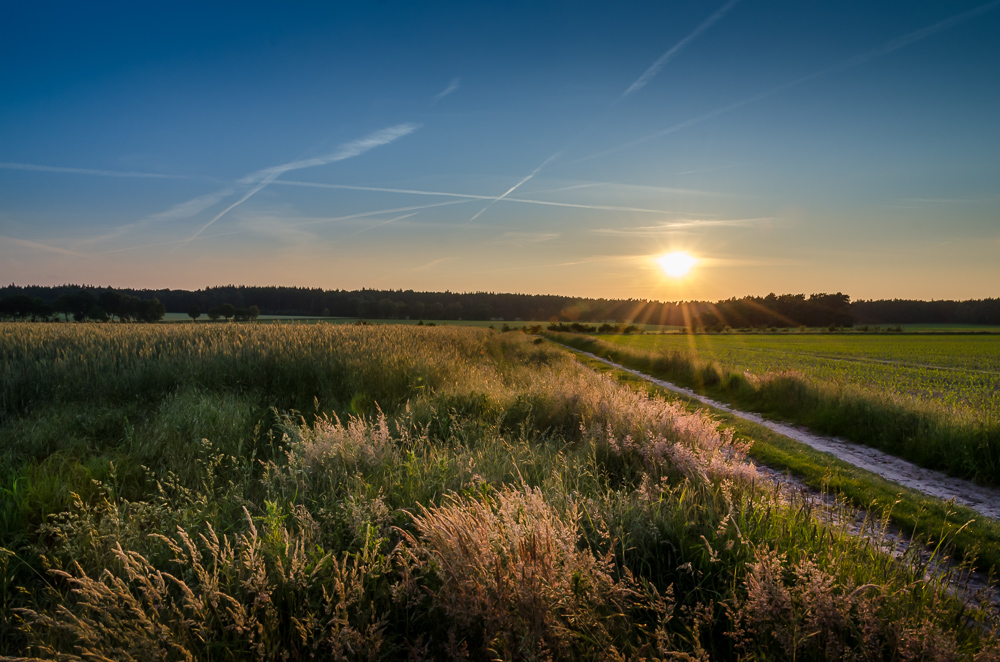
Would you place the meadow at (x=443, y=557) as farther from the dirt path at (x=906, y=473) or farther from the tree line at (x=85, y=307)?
the tree line at (x=85, y=307)

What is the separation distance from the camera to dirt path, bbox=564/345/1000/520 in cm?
691

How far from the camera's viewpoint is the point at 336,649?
253 cm

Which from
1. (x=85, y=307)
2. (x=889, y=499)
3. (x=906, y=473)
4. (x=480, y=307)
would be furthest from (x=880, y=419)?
(x=480, y=307)

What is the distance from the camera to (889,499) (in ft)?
20.8

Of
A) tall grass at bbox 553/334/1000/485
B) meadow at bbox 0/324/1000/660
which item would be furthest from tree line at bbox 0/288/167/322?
tall grass at bbox 553/334/1000/485

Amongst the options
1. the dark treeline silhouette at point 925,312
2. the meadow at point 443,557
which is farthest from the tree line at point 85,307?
the dark treeline silhouette at point 925,312

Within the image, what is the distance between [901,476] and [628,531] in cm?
751

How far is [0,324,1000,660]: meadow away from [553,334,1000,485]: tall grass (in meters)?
5.36

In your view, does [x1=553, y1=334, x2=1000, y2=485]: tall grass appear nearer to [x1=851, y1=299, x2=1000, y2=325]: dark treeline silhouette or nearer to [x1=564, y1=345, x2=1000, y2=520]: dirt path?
[x1=564, y1=345, x2=1000, y2=520]: dirt path

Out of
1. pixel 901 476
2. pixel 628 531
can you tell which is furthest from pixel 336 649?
pixel 901 476

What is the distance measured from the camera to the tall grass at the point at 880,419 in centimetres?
808

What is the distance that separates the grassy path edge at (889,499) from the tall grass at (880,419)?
158 cm

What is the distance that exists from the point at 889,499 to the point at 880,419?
202 inches

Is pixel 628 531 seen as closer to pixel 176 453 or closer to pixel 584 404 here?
pixel 584 404
